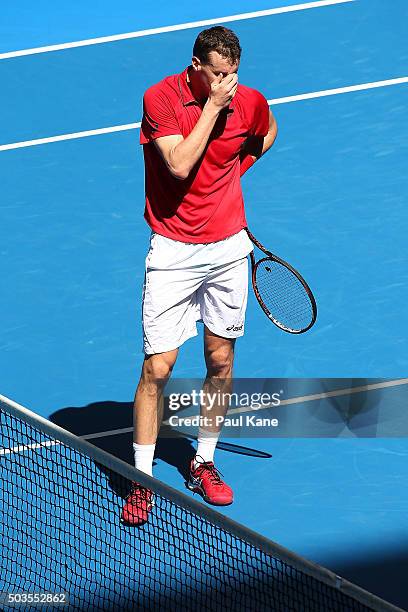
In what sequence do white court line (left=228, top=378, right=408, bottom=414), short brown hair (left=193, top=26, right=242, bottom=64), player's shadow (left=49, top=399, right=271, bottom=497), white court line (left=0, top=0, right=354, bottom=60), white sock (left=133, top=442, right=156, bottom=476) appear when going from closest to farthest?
short brown hair (left=193, top=26, right=242, bottom=64), white sock (left=133, top=442, right=156, bottom=476), player's shadow (left=49, top=399, right=271, bottom=497), white court line (left=228, top=378, right=408, bottom=414), white court line (left=0, top=0, right=354, bottom=60)

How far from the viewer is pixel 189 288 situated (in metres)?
6.76

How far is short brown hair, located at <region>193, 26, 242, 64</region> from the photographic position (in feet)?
20.5

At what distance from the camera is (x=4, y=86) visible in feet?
40.7

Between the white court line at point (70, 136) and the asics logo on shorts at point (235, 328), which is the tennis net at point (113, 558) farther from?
the white court line at point (70, 136)

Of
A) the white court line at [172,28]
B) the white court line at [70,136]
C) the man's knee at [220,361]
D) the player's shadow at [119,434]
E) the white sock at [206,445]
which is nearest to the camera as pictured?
the man's knee at [220,361]

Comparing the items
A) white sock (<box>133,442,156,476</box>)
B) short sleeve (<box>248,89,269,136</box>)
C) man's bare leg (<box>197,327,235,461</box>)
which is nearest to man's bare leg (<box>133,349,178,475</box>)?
white sock (<box>133,442,156,476</box>)

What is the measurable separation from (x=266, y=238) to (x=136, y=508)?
3748 mm

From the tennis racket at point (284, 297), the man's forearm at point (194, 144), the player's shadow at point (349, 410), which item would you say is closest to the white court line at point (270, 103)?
the tennis racket at point (284, 297)

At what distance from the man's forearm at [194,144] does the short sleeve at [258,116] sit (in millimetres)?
423

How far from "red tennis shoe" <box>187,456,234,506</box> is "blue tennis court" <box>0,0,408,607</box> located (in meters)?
0.10

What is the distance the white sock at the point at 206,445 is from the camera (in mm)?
7184

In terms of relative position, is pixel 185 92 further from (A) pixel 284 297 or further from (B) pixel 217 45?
(A) pixel 284 297

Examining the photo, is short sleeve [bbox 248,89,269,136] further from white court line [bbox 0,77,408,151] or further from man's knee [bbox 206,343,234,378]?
white court line [bbox 0,77,408,151]

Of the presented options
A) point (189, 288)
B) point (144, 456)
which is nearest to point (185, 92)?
point (189, 288)
